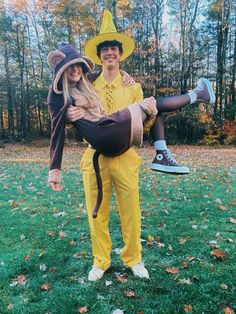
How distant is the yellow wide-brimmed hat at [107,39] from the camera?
318 cm

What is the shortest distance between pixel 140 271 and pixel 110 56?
219 cm

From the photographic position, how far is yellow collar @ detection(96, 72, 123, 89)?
334 cm

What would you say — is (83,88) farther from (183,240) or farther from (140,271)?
(183,240)

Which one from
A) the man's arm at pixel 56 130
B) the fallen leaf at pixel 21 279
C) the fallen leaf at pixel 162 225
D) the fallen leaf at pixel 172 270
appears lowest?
the fallen leaf at pixel 21 279

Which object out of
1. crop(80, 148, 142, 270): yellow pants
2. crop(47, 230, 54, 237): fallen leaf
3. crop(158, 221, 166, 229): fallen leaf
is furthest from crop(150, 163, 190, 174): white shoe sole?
crop(47, 230, 54, 237): fallen leaf

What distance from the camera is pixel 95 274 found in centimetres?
368

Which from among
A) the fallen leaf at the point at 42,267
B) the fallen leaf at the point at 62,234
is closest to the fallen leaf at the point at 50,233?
the fallen leaf at the point at 62,234

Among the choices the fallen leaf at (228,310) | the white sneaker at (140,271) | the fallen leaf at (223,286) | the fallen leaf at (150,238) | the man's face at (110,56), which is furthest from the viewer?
the fallen leaf at (150,238)

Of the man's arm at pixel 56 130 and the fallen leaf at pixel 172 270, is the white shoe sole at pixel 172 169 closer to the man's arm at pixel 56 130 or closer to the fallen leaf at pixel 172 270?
the man's arm at pixel 56 130

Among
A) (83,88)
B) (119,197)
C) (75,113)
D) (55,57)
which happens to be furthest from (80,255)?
(55,57)

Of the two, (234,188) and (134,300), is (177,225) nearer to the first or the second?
(134,300)

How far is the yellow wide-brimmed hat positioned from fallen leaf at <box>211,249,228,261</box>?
2.50 metres

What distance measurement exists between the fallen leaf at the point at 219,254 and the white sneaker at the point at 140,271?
0.94 m

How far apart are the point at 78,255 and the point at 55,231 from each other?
0.99 metres
